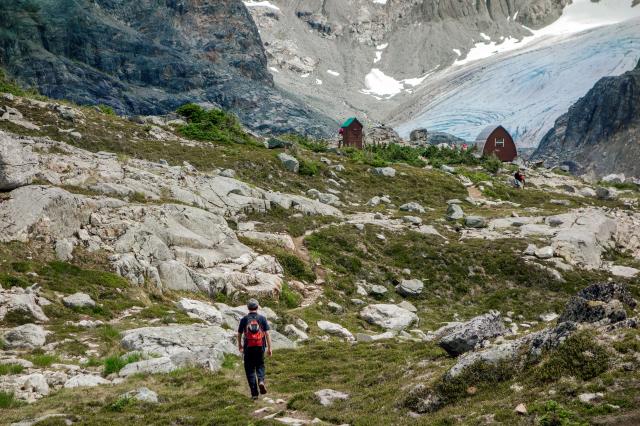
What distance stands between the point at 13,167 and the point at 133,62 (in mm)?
152308

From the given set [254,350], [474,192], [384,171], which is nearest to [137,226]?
[254,350]

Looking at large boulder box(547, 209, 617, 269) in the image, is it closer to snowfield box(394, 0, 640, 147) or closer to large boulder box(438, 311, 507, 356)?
large boulder box(438, 311, 507, 356)

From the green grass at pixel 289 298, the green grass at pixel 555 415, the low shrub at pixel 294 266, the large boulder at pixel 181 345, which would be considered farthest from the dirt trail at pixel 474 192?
the green grass at pixel 555 415

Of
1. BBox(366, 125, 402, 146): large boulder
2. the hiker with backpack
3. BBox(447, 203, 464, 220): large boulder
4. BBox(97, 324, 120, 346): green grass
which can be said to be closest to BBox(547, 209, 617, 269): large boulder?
BBox(447, 203, 464, 220): large boulder

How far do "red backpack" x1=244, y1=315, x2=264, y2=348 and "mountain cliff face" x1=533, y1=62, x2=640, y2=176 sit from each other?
107m

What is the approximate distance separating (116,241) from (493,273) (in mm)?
20377

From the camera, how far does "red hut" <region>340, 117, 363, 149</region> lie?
289ft

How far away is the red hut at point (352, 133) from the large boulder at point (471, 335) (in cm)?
7394

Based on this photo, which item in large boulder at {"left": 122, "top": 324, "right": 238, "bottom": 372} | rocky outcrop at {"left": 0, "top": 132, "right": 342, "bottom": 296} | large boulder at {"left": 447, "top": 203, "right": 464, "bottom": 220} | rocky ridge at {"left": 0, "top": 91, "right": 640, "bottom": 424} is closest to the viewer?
rocky ridge at {"left": 0, "top": 91, "right": 640, "bottom": 424}

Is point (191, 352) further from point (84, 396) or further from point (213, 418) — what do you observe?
point (213, 418)

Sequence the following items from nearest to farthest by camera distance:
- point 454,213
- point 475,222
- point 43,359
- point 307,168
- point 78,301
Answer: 1. point 43,359
2. point 78,301
3. point 475,222
4. point 454,213
5. point 307,168

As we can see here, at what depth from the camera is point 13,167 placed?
2452 cm

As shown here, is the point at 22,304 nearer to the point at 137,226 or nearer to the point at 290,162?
the point at 137,226

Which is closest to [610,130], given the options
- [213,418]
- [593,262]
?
[593,262]
